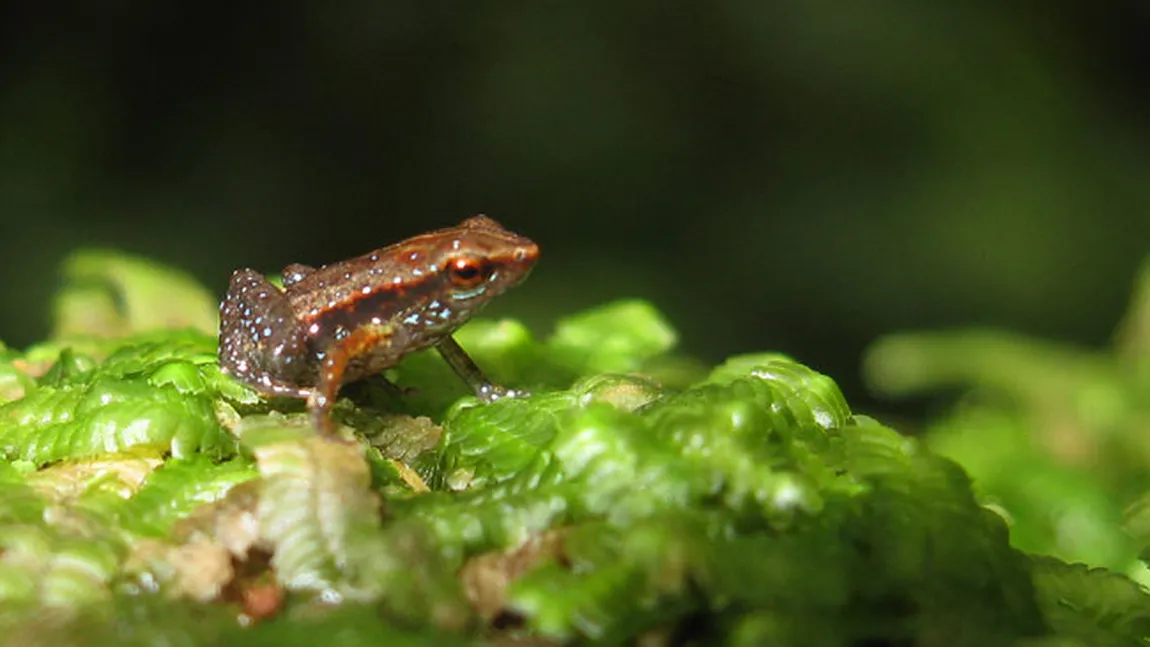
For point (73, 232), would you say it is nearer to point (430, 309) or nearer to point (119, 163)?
point (119, 163)

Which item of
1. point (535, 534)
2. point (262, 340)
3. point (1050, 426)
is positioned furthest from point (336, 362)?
point (1050, 426)

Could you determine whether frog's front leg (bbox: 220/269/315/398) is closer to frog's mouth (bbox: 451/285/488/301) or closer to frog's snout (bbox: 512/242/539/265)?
frog's mouth (bbox: 451/285/488/301)

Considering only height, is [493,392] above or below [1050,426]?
below

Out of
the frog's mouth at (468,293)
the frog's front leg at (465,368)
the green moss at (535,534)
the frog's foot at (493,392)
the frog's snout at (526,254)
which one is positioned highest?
the frog's snout at (526,254)

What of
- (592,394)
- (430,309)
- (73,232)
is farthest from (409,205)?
(592,394)

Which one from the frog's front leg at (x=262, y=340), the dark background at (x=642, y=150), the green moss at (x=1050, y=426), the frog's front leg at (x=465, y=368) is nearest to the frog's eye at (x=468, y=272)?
the frog's front leg at (x=465, y=368)

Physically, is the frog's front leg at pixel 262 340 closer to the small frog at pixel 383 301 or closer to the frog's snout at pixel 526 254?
the small frog at pixel 383 301

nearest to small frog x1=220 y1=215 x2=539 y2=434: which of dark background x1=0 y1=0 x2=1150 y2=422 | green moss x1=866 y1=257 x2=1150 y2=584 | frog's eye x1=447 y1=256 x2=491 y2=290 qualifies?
frog's eye x1=447 y1=256 x2=491 y2=290

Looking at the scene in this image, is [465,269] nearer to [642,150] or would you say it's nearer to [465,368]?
[465,368]
